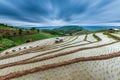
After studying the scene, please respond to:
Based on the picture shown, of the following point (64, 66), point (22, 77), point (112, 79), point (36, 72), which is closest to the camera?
point (112, 79)

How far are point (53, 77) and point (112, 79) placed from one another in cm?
362

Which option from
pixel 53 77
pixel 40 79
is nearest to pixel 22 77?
pixel 40 79

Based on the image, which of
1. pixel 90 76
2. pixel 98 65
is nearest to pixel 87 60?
pixel 98 65

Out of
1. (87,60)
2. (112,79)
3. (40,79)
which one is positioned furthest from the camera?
(87,60)

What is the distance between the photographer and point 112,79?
773 cm

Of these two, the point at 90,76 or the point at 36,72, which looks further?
the point at 36,72

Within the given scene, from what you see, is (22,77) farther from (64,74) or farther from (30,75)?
(64,74)

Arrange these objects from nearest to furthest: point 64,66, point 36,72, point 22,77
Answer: point 22,77, point 36,72, point 64,66

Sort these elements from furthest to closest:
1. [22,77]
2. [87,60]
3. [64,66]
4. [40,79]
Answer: [87,60] < [64,66] < [22,77] < [40,79]

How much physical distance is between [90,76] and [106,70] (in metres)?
1.44

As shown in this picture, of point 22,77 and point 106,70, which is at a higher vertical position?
point 106,70

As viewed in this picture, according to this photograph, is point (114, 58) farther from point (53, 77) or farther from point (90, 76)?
point (53, 77)

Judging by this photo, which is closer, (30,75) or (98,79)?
(98,79)

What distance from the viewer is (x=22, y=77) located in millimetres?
9117
